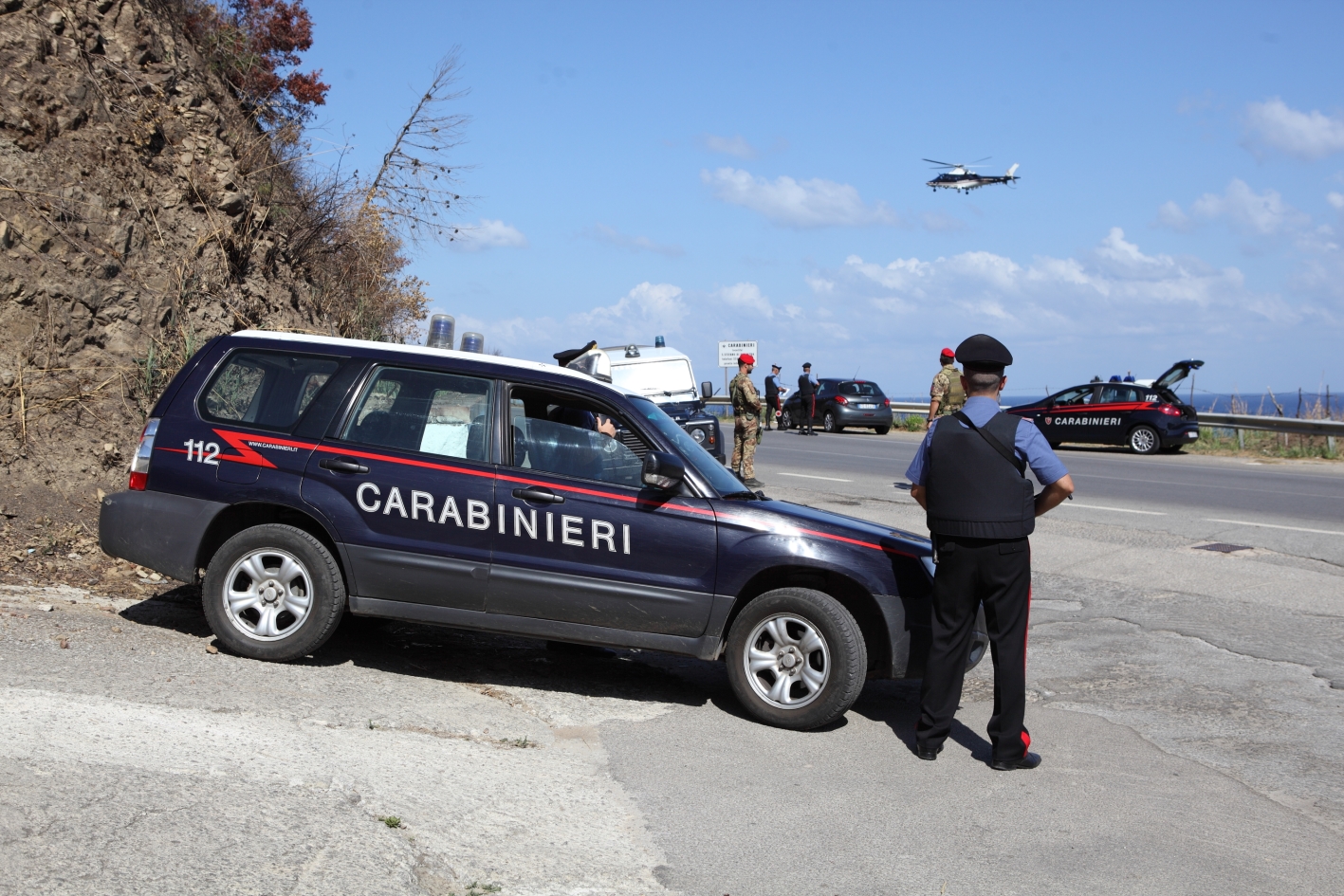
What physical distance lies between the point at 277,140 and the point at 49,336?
20.8 ft

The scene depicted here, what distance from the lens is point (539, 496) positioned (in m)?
5.88

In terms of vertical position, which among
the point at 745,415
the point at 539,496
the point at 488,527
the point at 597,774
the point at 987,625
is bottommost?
the point at 597,774

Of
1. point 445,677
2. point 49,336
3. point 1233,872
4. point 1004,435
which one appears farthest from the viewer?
point 49,336

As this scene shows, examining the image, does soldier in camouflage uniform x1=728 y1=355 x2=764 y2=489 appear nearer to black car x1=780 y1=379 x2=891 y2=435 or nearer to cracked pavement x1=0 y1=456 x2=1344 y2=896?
cracked pavement x1=0 y1=456 x2=1344 y2=896

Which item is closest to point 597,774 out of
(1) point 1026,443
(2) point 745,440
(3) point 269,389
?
(1) point 1026,443

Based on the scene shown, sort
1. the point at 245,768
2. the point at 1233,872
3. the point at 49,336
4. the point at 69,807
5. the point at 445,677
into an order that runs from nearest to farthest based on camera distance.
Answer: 1. the point at 69,807
2. the point at 1233,872
3. the point at 245,768
4. the point at 445,677
5. the point at 49,336

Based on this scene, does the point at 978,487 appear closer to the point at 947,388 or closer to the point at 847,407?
the point at 947,388

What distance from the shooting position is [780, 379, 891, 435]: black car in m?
31.9

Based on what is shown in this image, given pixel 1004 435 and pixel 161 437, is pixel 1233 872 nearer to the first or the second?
pixel 1004 435

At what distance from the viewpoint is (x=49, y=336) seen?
985 centimetres

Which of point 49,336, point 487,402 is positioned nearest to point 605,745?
point 487,402

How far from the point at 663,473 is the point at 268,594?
2.20 m

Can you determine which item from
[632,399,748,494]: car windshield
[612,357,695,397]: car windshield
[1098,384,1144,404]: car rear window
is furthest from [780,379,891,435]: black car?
[632,399,748,494]: car windshield

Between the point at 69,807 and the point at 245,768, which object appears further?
the point at 245,768
